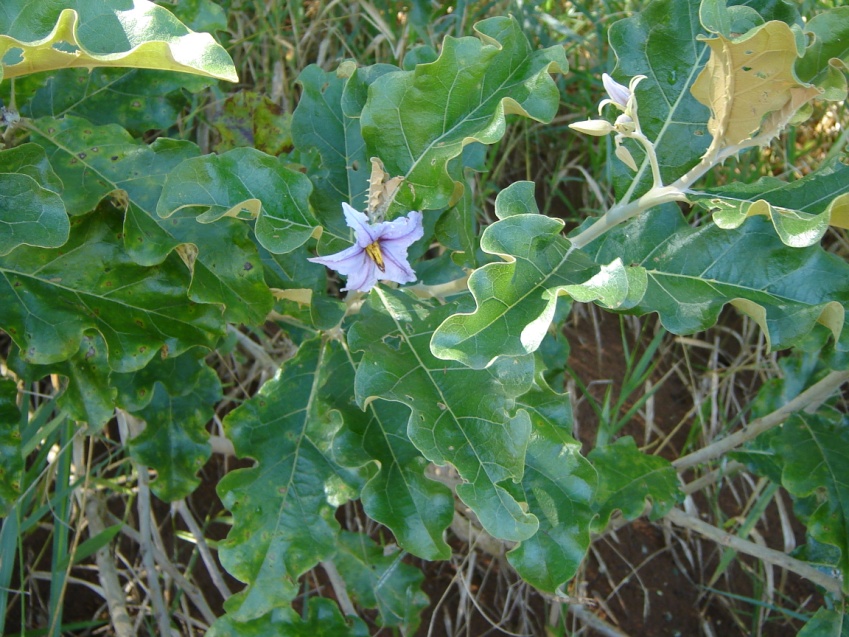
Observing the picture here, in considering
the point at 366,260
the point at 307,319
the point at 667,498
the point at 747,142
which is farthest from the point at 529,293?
the point at 667,498

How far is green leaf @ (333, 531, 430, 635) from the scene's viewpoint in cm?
230

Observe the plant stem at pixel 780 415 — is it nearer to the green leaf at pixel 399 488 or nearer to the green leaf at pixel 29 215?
the green leaf at pixel 399 488

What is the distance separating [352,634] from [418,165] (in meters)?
1.20

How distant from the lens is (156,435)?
2020 millimetres

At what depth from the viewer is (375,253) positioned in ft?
4.99

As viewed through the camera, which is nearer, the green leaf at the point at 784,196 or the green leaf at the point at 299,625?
the green leaf at the point at 784,196

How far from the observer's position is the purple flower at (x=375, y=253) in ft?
4.88

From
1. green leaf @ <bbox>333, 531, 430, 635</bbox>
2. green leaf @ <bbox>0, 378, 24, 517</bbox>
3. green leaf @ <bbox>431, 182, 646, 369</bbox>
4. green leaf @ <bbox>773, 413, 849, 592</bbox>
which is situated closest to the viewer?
green leaf @ <bbox>431, 182, 646, 369</bbox>

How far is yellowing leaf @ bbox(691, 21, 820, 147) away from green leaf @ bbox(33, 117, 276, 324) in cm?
90

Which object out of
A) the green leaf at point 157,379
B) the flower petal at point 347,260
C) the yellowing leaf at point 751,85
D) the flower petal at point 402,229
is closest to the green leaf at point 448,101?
the flower petal at point 402,229

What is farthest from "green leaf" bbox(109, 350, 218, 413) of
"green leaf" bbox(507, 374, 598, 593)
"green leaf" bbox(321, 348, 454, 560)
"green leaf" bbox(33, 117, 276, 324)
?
"green leaf" bbox(507, 374, 598, 593)

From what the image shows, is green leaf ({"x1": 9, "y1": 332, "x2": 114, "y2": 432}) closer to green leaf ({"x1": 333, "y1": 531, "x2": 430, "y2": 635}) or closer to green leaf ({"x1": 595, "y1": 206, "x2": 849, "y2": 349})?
green leaf ({"x1": 333, "y1": 531, "x2": 430, "y2": 635})

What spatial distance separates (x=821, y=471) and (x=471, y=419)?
42.8 inches

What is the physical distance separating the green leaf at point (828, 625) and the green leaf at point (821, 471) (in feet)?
0.46
